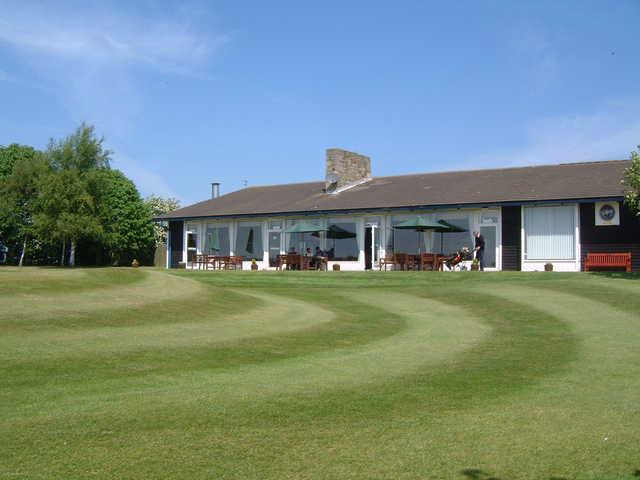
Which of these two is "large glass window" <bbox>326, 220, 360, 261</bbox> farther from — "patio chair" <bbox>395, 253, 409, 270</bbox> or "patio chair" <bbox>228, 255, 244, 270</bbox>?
"patio chair" <bbox>228, 255, 244, 270</bbox>

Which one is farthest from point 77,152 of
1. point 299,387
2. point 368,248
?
point 299,387

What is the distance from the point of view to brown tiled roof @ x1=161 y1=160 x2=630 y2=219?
90.8ft

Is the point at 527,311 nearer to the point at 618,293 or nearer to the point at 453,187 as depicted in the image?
the point at 618,293

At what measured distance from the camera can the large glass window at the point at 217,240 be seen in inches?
1439

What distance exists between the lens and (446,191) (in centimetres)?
3142

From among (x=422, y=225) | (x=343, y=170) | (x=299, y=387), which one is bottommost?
(x=299, y=387)

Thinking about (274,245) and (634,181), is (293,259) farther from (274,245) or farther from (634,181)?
(634,181)

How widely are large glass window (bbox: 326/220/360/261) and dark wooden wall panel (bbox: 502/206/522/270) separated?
6.98 metres

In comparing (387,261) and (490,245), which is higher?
(490,245)

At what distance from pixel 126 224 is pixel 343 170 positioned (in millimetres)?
18546

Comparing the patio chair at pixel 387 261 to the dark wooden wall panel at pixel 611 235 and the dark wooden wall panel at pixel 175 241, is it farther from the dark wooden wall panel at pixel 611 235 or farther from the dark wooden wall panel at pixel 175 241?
the dark wooden wall panel at pixel 175 241

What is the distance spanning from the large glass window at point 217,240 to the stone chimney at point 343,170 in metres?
6.07

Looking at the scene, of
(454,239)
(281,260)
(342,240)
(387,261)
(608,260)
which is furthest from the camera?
(342,240)

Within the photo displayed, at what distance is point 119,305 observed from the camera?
13000mm
